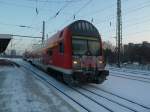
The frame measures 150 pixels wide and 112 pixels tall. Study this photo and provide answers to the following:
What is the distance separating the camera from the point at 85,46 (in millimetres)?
16500

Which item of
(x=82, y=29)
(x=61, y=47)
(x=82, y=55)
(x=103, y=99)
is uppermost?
(x=82, y=29)

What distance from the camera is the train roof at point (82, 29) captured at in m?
16.6

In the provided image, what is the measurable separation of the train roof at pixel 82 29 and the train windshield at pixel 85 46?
0.35 meters

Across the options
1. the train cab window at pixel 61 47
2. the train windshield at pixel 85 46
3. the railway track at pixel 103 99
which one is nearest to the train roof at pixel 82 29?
the train windshield at pixel 85 46

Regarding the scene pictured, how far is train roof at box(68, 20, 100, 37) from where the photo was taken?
16.6 m

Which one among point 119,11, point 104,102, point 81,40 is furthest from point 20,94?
point 119,11

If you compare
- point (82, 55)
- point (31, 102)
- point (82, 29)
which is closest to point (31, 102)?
point (31, 102)

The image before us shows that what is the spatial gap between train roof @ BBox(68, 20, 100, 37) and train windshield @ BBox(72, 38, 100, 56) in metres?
0.35

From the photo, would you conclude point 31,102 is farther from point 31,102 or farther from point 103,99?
point 103,99

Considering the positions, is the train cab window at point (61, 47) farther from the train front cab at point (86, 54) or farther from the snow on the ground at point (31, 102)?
the snow on the ground at point (31, 102)

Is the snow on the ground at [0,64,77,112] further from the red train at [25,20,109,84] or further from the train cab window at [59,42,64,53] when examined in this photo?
the train cab window at [59,42,64,53]

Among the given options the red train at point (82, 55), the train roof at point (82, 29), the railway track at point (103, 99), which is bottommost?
the railway track at point (103, 99)

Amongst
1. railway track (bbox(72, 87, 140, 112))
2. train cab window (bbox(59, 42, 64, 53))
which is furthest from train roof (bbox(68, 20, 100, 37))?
railway track (bbox(72, 87, 140, 112))

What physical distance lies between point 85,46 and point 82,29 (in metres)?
1.07
